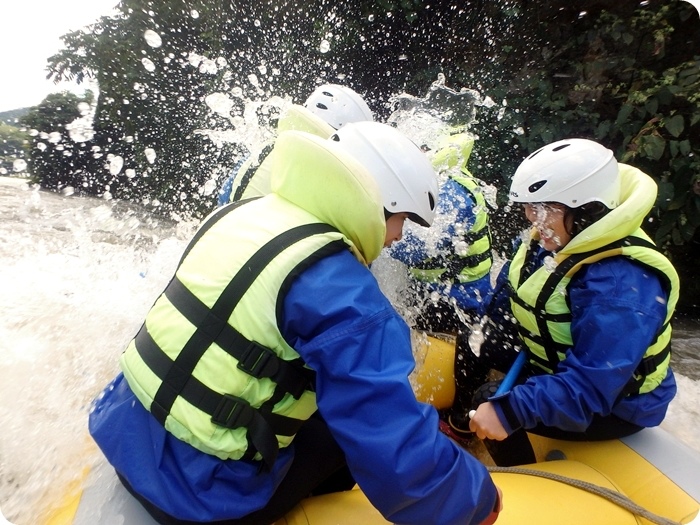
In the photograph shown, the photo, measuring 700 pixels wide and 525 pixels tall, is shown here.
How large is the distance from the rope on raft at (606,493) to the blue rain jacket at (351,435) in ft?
2.52

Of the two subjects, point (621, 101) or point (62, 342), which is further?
point (621, 101)

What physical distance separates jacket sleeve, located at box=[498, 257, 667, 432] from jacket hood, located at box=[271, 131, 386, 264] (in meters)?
1.08

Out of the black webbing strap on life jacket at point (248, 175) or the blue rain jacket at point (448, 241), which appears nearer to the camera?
the black webbing strap on life jacket at point (248, 175)

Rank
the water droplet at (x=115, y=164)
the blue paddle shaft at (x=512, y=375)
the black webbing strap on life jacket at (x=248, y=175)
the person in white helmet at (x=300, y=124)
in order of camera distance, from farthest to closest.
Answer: the water droplet at (x=115, y=164)
the black webbing strap on life jacket at (x=248, y=175)
the person in white helmet at (x=300, y=124)
the blue paddle shaft at (x=512, y=375)

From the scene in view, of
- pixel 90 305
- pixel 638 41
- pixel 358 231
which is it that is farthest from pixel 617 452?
pixel 638 41

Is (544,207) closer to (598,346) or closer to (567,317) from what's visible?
(567,317)

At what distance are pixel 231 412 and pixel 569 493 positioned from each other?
4.81 ft

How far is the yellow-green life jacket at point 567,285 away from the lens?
196 centimetres

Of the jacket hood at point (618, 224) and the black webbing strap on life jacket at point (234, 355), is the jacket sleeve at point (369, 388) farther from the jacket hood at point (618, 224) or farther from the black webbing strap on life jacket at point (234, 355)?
the jacket hood at point (618, 224)

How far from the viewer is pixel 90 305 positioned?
10.9 ft

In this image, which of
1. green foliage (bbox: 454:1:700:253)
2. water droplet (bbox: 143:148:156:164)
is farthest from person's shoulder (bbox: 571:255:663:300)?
water droplet (bbox: 143:148:156:164)

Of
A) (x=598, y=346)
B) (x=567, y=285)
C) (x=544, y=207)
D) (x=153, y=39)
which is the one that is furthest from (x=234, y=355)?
(x=153, y=39)

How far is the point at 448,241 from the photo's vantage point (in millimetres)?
3189

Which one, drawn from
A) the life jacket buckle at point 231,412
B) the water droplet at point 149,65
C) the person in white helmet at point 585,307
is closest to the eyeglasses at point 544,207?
the person in white helmet at point 585,307
